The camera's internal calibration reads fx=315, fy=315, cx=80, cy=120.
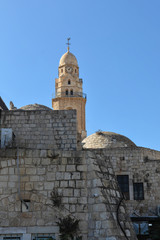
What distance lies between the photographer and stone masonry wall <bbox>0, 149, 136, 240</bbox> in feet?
20.8

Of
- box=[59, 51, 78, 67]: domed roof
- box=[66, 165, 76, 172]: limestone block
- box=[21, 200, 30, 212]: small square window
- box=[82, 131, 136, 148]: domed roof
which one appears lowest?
box=[21, 200, 30, 212]: small square window

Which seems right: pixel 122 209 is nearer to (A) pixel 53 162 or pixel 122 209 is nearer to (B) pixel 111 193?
(B) pixel 111 193

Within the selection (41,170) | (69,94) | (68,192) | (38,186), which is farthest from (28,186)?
(69,94)

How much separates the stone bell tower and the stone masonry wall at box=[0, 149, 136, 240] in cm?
3008

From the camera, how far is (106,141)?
17.2 meters

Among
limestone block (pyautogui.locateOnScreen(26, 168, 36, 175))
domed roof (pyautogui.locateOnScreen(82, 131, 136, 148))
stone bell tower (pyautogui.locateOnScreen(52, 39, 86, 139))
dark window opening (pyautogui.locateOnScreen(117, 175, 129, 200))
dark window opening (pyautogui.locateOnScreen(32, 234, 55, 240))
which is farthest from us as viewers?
stone bell tower (pyautogui.locateOnScreen(52, 39, 86, 139))

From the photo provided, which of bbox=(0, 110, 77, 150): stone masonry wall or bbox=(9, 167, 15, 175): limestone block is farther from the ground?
bbox=(0, 110, 77, 150): stone masonry wall

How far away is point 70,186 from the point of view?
666 cm

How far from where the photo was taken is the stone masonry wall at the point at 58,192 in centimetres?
633

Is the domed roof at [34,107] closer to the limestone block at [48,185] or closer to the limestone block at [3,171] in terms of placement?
the limestone block at [3,171]

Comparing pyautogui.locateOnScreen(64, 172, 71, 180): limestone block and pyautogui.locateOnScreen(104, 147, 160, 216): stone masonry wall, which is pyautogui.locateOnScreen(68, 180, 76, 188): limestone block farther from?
pyautogui.locateOnScreen(104, 147, 160, 216): stone masonry wall

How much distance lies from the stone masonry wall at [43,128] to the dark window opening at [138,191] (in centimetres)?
476

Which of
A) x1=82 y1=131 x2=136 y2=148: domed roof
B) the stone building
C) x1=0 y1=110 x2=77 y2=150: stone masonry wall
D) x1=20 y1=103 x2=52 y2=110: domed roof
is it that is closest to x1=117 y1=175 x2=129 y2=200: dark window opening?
x1=82 y1=131 x2=136 y2=148: domed roof

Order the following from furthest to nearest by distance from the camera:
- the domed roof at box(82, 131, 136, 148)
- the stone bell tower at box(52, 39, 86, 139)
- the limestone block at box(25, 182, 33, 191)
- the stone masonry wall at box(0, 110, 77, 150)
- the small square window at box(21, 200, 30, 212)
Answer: the stone bell tower at box(52, 39, 86, 139), the domed roof at box(82, 131, 136, 148), the stone masonry wall at box(0, 110, 77, 150), the limestone block at box(25, 182, 33, 191), the small square window at box(21, 200, 30, 212)
